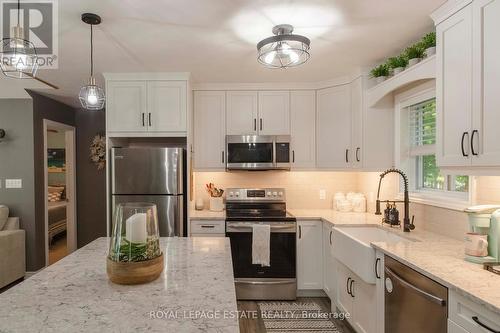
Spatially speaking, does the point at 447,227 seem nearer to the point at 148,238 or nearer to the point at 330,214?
the point at 330,214

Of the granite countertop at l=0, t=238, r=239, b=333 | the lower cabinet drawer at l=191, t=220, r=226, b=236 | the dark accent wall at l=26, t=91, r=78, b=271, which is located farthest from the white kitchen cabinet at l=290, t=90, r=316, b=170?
the dark accent wall at l=26, t=91, r=78, b=271

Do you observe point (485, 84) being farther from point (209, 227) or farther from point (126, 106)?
point (126, 106)

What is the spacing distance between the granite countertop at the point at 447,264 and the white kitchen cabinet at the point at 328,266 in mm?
641

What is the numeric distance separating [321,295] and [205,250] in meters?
2.07

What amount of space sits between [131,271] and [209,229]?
6.52 feet

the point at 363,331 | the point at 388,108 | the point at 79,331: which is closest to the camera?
the point at 79,331

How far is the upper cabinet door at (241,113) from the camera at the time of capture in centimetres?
346

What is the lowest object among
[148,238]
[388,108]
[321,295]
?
[321,295]

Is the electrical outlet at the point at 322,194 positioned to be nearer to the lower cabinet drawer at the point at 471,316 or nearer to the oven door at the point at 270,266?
the oven door at the point at 270,266

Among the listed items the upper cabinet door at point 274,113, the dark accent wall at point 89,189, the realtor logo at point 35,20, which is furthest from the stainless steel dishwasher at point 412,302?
the dark accent wall at point 89,189

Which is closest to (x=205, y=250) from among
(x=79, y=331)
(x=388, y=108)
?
(x=79, y=331)

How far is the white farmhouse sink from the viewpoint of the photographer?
2014 mm

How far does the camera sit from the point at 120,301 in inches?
41.2

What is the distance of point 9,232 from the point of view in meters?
3.39
